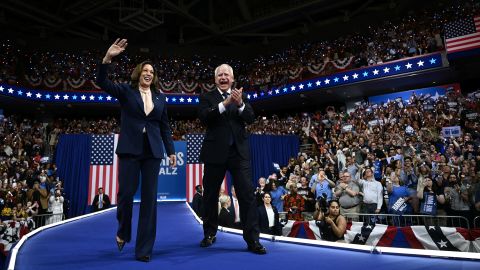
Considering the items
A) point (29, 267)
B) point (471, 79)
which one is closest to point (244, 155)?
point (29, 267)

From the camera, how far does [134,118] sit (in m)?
2.74

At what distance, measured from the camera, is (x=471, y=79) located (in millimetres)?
14820

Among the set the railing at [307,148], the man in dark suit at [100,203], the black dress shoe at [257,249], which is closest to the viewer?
the black dress shoe at [257,249]

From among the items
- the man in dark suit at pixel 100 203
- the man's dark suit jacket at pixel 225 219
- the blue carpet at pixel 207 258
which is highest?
the blue carpet at pixel 207 258

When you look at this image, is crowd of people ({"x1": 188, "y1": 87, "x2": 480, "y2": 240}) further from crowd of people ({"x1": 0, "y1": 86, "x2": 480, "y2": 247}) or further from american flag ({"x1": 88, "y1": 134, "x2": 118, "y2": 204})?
american flag ({"x1": 88, "y1": 134, "x2": 118, "y2": 204})

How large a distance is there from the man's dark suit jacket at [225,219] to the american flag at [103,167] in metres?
8.28

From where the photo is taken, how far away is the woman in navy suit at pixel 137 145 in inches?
103

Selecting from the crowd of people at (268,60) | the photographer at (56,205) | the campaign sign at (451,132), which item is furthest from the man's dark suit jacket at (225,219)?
the crowd of people at (268,60)

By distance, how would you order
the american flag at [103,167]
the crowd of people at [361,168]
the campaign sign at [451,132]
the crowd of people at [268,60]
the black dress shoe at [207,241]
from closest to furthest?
the black dress shoe at [207,241], the crowd of people at [361,168], the campaign sign at [451,132], the american flag at [103,167], the crowd of people at [268,60]

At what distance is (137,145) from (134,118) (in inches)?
9.0

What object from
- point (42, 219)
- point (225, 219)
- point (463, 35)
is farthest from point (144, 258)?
point (463, 35)

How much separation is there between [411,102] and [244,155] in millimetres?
12300

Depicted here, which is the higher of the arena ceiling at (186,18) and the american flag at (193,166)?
the arena ceiling at (186,18)

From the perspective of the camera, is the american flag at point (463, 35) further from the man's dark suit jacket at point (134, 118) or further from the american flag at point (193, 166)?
the man's dark suit jacket at point (134, 118)
